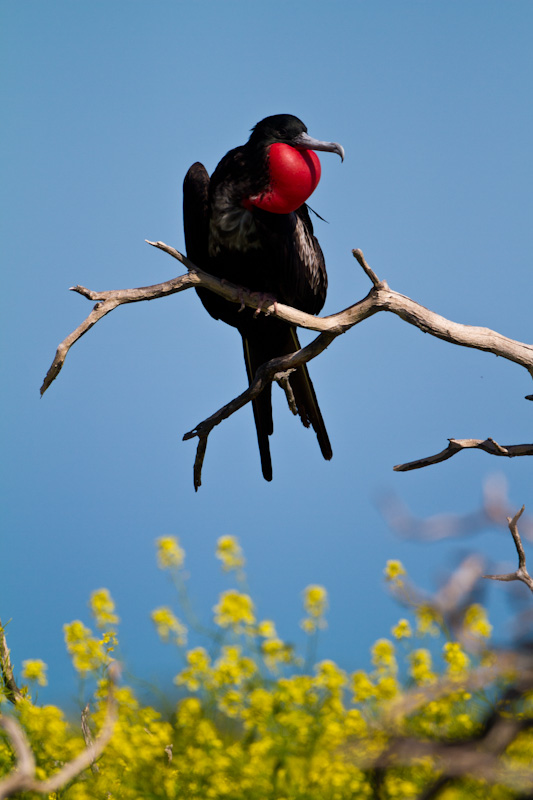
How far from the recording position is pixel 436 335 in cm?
344

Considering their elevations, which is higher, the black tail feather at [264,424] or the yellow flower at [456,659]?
the black tail feather at [264,424]

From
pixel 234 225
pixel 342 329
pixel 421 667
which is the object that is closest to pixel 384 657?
pixel 421 667

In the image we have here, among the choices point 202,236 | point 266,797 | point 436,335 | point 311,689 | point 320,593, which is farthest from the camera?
point 202,236

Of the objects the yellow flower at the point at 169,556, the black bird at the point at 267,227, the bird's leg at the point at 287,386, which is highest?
the black bird at the point at 267,227

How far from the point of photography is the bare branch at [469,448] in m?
3.38

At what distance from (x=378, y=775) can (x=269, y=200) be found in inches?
106

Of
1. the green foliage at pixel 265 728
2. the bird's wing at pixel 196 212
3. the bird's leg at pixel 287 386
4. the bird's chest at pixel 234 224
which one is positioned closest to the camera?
the green foliage at pixel 265 728

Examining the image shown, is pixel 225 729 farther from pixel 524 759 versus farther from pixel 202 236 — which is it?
pixel 202 236

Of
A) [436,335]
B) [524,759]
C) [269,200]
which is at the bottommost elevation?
[524,759]

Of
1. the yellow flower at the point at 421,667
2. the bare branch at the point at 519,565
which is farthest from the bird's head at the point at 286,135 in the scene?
the yellow flower at the point at 421,667

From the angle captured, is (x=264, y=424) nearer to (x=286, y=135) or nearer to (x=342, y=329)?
(x=342, y=329)

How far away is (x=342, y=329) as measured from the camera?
3.48 meters

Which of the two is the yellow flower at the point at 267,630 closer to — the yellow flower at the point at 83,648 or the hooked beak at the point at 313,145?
the yellow flower at the point at 83,648

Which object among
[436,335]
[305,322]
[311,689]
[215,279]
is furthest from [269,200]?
[311,689]
